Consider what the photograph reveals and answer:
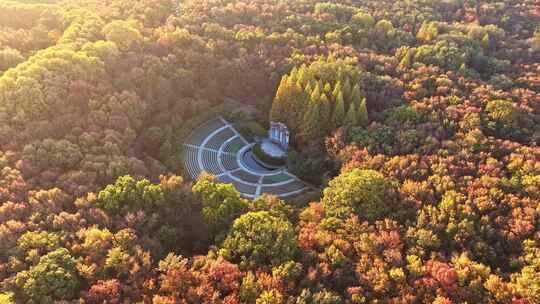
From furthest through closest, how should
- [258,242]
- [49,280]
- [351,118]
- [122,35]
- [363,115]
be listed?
[122,35] → [363,115] → [351,118] → [258,242] → [49,280]

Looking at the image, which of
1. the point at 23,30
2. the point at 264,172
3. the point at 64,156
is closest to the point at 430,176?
the point at 264,172

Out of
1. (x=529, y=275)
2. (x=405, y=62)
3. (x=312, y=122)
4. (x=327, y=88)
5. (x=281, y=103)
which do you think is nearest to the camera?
(x=529, y=275)

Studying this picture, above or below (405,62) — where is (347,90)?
below

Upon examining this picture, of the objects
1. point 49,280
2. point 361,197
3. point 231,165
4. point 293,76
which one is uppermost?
point 293,76

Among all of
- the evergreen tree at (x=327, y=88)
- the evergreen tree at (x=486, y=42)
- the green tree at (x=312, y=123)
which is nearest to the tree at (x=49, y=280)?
the green tree at (x=312, y=123)

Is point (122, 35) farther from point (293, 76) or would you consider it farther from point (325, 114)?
point (325, 114)

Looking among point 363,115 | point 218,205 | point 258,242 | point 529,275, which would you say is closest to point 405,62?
point 363,115

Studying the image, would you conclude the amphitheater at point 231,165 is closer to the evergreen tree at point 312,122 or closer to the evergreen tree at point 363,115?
the evergreen tree at point 312,122
